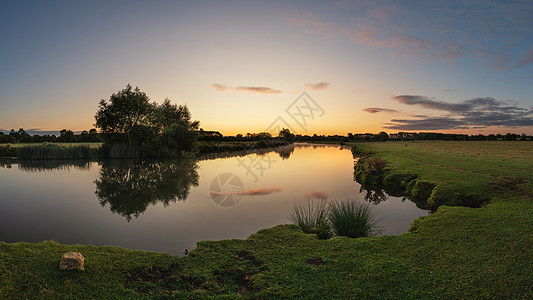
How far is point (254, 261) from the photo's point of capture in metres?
6.17

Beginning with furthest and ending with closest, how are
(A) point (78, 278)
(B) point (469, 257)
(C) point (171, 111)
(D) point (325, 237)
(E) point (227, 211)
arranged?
(C) point (171, 111) → (E) point (227, 211) → (D) point (325, 237) → (B) point (469, 257) → (A) point (78, 278)

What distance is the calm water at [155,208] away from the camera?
30.0 feet

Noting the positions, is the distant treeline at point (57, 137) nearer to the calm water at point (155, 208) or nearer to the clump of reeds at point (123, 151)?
the clump of reeds at point (123, 151)

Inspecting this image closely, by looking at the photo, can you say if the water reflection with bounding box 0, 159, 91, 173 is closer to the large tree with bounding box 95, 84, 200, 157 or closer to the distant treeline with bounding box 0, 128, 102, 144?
the large tree with bounding box 95, 84, 200, 157

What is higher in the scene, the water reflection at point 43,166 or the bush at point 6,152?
the bush at point 6,152

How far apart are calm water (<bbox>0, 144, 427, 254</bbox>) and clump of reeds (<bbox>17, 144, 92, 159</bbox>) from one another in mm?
16785

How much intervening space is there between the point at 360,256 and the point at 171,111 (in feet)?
163

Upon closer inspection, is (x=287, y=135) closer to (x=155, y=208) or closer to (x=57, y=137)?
(x=57, y=137)

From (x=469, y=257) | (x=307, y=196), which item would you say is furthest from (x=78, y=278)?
(x=307, y=196)

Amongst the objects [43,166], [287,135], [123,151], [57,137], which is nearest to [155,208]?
[43,166]

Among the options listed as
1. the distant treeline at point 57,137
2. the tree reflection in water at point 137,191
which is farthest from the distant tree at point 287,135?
the tree reflection in water at point 137,191

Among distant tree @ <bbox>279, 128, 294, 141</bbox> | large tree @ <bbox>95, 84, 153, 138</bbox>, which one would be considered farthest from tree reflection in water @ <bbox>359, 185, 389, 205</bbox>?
distant tree @ <bbox>279, 128, 294, 141</bbox>

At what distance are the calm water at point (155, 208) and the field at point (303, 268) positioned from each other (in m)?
2.11

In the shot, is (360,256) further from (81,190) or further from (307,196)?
(81,190)
